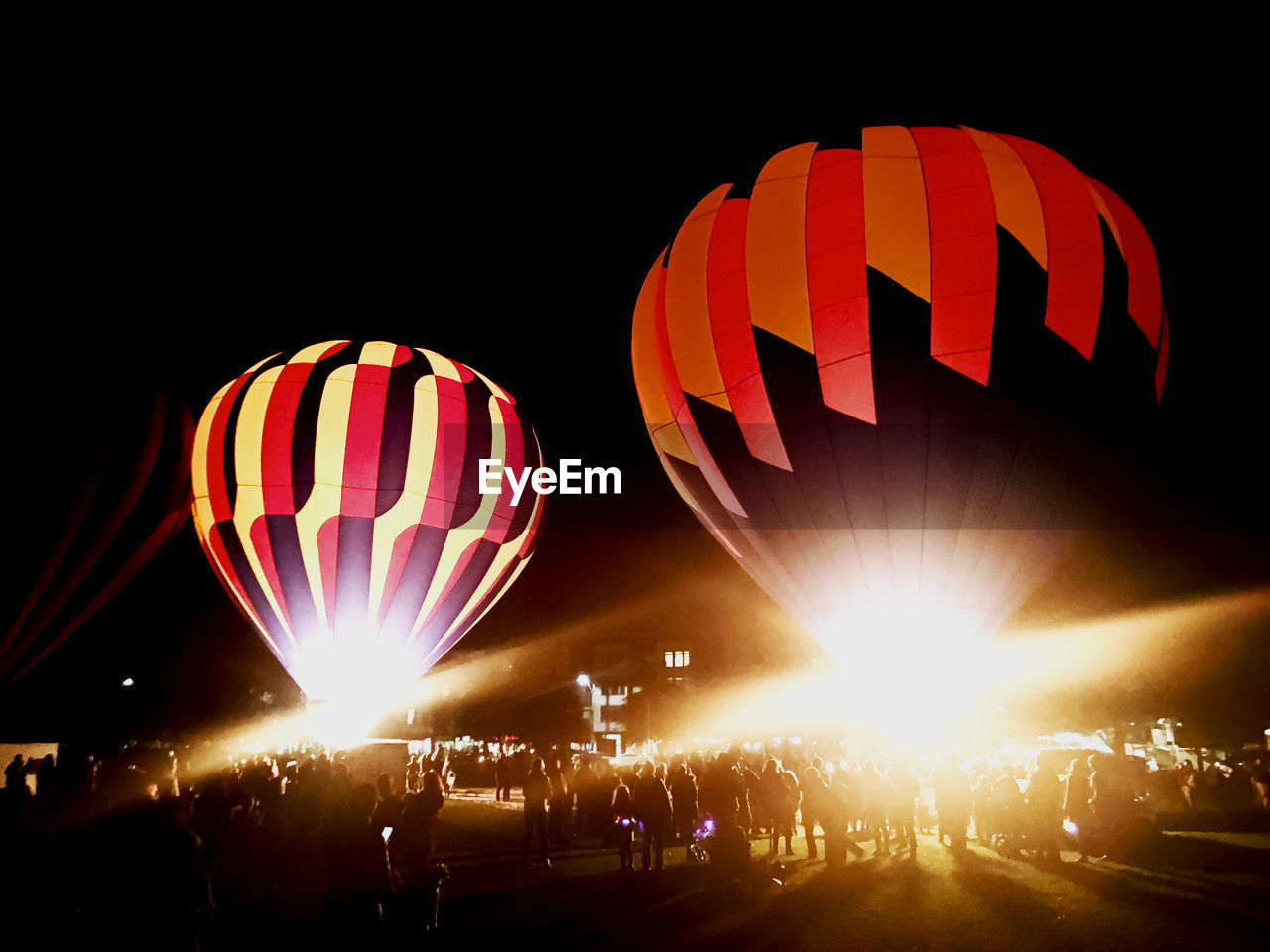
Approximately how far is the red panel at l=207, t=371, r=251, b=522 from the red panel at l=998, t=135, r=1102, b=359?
10.8 metres

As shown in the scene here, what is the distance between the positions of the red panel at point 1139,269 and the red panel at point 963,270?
61.6 inches

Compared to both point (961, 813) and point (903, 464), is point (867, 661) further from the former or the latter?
point (961, 813)

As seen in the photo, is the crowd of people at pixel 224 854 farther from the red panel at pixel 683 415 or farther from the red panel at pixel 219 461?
the red panel at pixel 683 415

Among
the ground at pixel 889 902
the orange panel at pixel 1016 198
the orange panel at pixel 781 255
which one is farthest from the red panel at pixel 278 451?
the orange panel at pixel 1016 198

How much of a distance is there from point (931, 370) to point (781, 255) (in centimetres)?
203

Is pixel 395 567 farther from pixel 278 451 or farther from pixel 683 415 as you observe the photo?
pixel 683 415

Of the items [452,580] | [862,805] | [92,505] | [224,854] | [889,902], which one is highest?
[92,505]

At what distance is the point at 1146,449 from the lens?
868 centimetres

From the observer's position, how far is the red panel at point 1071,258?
26.8 ft

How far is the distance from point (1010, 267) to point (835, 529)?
124 inches

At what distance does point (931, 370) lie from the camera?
321 inches

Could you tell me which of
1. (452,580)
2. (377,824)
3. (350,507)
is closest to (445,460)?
(350,507)

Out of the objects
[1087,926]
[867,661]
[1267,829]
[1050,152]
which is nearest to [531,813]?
[867,661]

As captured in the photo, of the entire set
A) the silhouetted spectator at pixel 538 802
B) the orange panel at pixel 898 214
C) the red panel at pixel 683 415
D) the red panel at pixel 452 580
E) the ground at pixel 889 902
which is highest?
the orange panel at pixel 898 214
